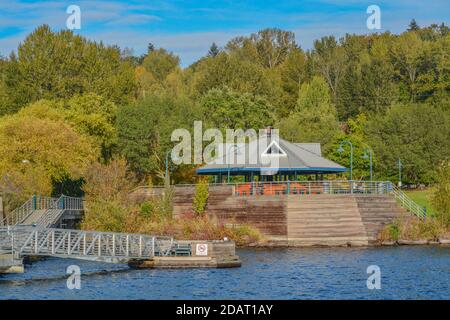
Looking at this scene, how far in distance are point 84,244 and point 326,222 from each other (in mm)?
24808

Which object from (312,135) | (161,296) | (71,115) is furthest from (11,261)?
(312,135)

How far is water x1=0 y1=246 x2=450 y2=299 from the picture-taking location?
48469 mm

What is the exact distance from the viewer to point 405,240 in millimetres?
75625

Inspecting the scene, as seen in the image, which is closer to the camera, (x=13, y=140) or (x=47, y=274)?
(x=47, y=274)

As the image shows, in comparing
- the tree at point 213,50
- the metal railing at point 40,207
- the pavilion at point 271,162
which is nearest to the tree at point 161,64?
the tree at point 213,50

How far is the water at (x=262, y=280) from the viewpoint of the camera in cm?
4847

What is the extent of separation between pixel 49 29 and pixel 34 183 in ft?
147

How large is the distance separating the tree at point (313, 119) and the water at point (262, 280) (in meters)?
44.6

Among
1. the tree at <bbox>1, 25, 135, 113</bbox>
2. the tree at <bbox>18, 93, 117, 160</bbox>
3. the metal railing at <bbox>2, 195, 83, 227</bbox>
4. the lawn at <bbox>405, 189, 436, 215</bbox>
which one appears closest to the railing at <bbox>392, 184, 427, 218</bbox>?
the lawn at <bbox>405, 189, 436, 215</bbox>

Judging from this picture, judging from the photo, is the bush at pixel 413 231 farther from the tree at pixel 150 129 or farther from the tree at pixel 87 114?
the tree at pixel 87 114

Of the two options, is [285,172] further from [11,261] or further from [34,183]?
[11,261]

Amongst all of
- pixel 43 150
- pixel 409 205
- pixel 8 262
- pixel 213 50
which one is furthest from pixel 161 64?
pixel 8 262
